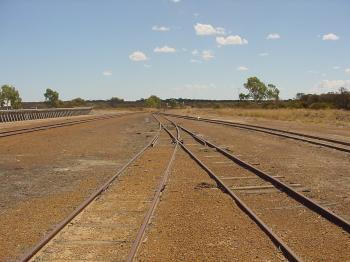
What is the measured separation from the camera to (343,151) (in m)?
17.8

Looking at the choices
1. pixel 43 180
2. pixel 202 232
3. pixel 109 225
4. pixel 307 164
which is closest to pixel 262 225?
pixel 202 232

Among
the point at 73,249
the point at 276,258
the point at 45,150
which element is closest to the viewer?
the point at 276,258

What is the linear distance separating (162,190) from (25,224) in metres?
3.41

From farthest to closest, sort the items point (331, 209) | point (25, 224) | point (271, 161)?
1. point (271, 161)
2. point (331, 209)
3. point (25, 224)

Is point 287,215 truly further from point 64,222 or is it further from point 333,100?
point 333,100

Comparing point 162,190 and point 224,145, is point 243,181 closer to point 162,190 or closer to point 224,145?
point 162,190

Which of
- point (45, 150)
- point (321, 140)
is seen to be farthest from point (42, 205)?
point (321, 140)

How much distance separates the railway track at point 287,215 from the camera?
20.9 feet

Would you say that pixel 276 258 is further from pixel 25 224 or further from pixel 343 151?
pixel 343 151

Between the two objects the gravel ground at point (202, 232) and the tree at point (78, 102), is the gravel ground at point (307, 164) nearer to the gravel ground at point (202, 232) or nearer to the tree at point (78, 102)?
the gravel ground at point (202, 232)

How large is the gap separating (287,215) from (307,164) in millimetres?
6796

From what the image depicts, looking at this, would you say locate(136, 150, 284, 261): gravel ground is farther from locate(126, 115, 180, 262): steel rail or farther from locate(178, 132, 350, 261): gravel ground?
locate(178, 132, 350, 261): gravel ground

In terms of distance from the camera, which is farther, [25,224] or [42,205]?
[42,205]

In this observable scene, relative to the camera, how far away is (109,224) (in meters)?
7.67
